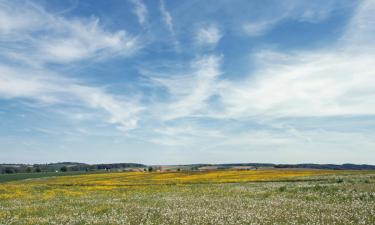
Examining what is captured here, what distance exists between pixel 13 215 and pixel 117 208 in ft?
18.9

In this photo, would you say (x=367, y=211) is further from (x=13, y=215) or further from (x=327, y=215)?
(x=13, y=215)

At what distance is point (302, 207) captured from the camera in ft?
65.7

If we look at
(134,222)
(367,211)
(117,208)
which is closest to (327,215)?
(367,211)

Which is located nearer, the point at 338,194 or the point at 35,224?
the point at 35,224

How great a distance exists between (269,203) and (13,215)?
14.7 m

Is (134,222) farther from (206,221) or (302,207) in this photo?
(302,207)

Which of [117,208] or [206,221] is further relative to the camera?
[117,208]

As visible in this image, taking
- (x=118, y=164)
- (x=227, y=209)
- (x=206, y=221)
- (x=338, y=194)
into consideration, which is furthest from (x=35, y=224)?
(x=118, y=164)

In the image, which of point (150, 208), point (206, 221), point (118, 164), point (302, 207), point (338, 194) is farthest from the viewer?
point (118, 164)

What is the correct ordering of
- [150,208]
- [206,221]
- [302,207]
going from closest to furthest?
1. [206,221]
2. [302,207]
3. [150,208]

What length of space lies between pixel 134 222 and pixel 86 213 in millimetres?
4702

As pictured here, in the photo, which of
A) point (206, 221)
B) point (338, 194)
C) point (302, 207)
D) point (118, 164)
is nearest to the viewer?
point (206, 221)

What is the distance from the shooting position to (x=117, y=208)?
22.3m

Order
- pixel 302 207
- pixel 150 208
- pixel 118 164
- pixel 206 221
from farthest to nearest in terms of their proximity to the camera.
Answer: pixel 118 164 → pixel 150 208 → pixel 302 207 → pixel 206 221
